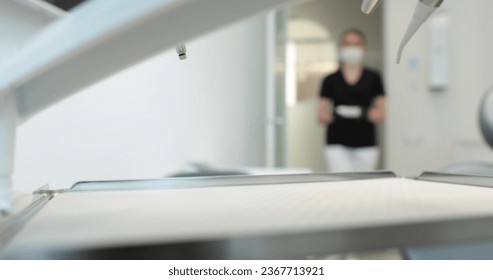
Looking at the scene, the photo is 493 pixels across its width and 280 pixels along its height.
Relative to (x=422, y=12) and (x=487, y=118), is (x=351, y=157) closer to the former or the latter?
(x=487, y=118)

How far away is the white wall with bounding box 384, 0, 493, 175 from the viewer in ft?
7.13

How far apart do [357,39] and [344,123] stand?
1.19 feet

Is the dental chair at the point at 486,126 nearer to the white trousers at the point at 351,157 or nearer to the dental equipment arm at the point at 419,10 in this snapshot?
the dental equipment arm at the point at 419,10

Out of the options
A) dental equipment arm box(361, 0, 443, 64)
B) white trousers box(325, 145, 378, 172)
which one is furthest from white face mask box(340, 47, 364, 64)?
dental equipment arm box(361, 0, 443, 64)

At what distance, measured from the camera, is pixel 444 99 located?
2.32 m

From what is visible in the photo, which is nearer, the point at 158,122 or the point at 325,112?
the point at 158,122

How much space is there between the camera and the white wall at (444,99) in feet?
7.13

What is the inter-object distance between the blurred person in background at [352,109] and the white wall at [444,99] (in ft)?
0.75

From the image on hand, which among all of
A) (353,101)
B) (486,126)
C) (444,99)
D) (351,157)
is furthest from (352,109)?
(486,126)

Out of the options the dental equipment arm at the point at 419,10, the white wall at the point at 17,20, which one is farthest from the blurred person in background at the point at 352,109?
the white wall at the point at 17,20

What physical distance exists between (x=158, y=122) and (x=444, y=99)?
1744 millimetres

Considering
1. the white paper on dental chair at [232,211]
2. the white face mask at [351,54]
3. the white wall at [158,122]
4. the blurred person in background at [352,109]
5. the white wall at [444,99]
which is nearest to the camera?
the white paper on dental chair at [232,211]

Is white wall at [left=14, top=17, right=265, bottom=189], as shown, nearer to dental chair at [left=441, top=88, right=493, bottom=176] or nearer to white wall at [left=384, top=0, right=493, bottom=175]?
dental chair at [left=441, top=88, right=493, bottom=176]
